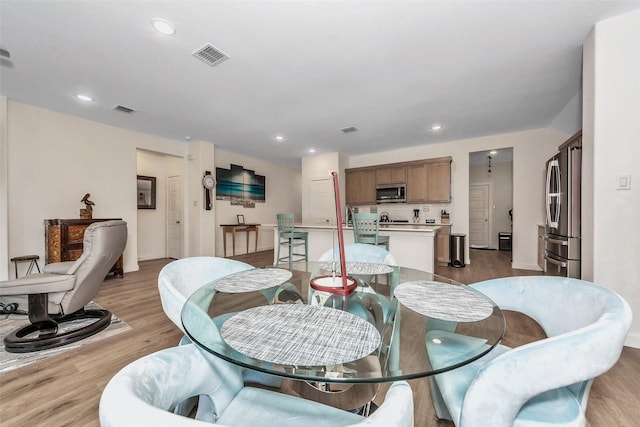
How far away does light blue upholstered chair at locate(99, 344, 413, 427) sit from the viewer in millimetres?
395

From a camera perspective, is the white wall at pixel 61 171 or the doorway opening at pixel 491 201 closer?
the white wall at pixel 61 171

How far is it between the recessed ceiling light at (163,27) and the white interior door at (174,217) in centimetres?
407

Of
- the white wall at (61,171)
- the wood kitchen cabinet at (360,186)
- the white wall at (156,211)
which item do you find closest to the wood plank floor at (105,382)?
the white wall at (61,171)

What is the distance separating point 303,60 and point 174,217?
16.1 ft

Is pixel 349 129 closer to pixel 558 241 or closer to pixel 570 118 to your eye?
pixel 558 241

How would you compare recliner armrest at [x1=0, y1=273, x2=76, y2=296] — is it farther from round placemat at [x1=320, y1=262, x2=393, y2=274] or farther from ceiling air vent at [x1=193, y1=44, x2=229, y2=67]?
ceiling air vent at [x1=193, y1=44, x2=229, y2=67]

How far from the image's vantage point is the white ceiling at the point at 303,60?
6.09 ft

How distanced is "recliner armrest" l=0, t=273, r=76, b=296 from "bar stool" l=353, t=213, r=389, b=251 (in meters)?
3.01

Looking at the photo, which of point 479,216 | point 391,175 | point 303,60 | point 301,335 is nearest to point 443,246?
point 391,175

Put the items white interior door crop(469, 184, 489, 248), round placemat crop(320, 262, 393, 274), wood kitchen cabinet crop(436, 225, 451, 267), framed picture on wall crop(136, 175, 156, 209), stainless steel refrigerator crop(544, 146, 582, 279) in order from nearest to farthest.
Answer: round placemat crop(320, 262, 393, 274) < stainless steel refrigerator crop(544, 146, 582, 279) < wood kitchen cabinet crop(436, 225, 451, 267) < framed picture on wall crop(136, 175, 156, 209) < white interior door crop(469, 184, 489, 248)

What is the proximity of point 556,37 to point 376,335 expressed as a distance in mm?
2943

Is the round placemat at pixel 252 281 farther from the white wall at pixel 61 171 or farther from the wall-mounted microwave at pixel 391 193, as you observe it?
the wall-mounted microwave at pixel 391 193

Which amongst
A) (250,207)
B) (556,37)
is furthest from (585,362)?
(250,207)

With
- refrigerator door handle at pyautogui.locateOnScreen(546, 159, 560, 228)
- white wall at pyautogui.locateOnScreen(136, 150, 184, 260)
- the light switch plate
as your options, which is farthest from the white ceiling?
white wall at pyautogui.locateOnScreen(136, 150, 184, 260)
